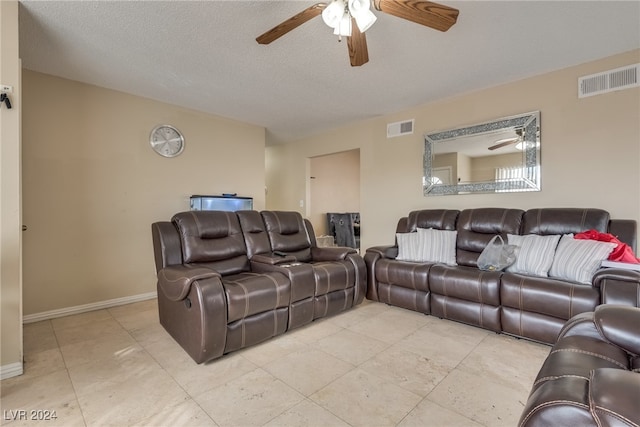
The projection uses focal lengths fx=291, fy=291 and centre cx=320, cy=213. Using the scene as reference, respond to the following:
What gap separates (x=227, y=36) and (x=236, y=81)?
2.76 feet

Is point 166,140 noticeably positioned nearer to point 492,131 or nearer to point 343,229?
point 343,229

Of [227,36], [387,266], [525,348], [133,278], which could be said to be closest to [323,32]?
[227,36]

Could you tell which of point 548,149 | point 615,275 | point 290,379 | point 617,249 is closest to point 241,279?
point 290,379

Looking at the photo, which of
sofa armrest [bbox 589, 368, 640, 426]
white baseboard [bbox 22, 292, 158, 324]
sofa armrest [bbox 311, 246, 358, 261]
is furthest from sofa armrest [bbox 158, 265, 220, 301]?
sofa armrest [bbox 589, 368, 640, 426]

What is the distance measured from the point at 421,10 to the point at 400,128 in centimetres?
259

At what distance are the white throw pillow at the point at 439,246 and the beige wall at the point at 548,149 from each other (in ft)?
2.43

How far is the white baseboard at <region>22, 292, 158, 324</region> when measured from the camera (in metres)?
2.84

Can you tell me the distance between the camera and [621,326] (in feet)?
3.38

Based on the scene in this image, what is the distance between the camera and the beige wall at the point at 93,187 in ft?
9.56

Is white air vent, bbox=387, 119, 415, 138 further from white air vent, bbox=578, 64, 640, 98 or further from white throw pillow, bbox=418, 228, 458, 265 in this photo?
white air vent, bbox=578, 64, 640, 98

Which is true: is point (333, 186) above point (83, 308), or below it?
above

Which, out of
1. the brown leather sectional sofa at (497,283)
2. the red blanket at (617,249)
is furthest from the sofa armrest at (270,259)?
the red blanket at (617,249)

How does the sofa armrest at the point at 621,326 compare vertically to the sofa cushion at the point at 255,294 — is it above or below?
above

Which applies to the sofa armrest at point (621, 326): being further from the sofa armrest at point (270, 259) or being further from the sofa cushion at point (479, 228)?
the sofa armrest at point (270, 259)
